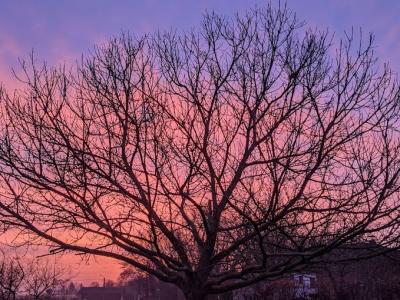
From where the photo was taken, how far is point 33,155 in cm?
923

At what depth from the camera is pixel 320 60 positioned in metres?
9.08

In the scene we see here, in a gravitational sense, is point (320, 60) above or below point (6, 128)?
above

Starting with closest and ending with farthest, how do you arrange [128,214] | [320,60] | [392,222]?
[392,222] → [320,60] → [128,214]

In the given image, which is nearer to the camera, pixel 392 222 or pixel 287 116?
pixel 392 222

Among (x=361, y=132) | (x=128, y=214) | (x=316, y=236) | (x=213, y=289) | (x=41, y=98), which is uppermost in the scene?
(x=41, y=98)

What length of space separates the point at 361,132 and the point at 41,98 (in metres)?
5.37

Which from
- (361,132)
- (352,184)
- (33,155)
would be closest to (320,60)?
(361,132)

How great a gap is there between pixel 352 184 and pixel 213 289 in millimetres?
2885

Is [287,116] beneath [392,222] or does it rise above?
above

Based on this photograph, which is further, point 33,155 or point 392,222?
point 33,155

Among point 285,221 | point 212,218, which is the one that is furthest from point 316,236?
A: point 212,218

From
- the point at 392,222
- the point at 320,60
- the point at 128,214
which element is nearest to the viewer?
the point at 392,222

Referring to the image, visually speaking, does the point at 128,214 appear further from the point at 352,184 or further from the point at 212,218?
the point at 352,184

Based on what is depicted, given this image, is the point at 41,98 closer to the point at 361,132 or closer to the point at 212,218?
the point at 212,218
